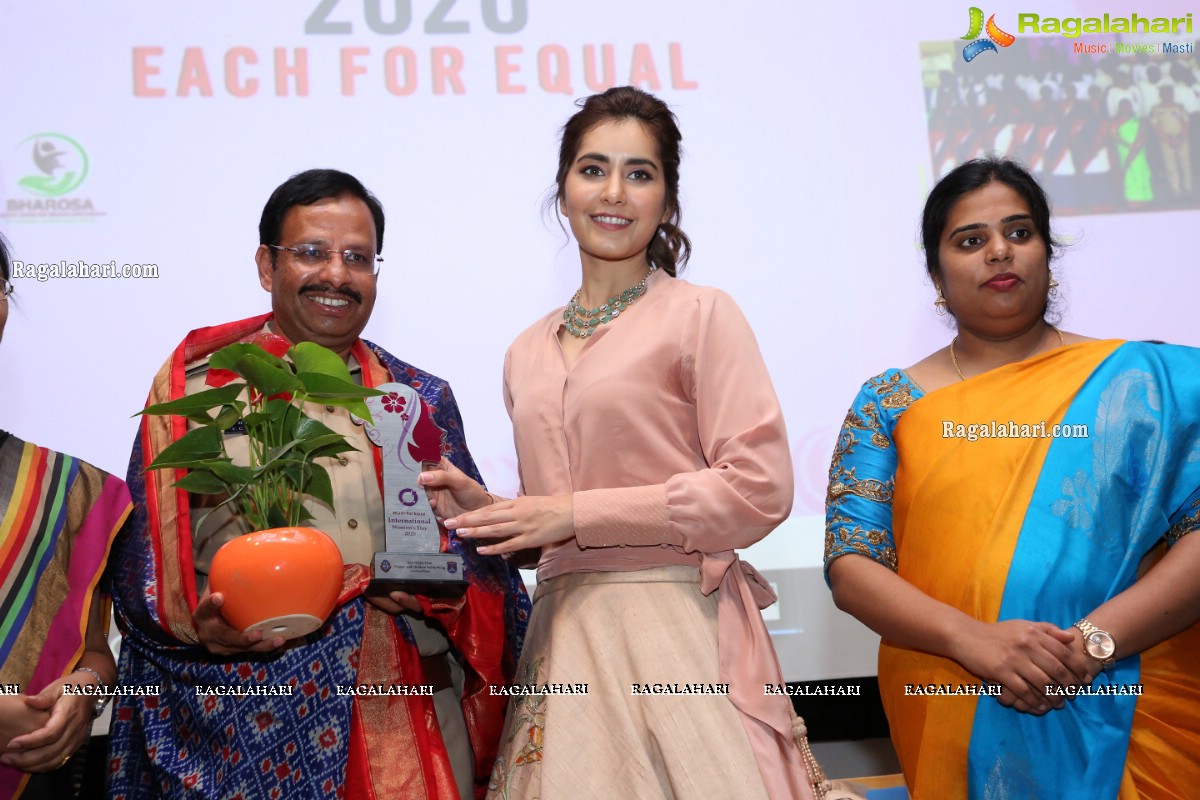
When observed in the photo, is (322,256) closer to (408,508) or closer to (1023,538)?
(408,508)

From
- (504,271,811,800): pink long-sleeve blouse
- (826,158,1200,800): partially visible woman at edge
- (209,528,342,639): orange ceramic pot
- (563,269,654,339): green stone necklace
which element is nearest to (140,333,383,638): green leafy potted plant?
(209,528,342,639): orange ceramic pot

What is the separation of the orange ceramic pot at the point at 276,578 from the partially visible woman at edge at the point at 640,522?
0.23 m

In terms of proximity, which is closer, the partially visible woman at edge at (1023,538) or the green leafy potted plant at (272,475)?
the green leafy potted plant at (272,475)

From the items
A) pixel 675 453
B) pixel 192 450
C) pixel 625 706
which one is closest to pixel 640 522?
pixel 675 453

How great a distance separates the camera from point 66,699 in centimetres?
194

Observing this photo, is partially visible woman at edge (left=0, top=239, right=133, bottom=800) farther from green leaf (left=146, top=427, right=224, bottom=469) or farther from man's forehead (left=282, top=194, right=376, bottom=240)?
man's forehead (left=282, top=194, right=376, bottom=240)

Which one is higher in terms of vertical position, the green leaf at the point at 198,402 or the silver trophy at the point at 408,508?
the green leaf at the point at 198,402

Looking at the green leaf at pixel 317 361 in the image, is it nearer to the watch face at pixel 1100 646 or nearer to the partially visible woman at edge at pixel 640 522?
the partially visible woman at edge at pixel 640 522

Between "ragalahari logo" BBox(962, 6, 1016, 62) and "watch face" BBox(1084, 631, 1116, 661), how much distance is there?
176cm

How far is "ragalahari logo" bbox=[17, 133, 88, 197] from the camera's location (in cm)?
291

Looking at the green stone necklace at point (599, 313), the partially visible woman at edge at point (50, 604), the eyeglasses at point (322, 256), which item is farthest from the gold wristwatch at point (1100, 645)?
the partially visible woman at edge at point (50, 604)

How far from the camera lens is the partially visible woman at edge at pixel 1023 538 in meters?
1.98

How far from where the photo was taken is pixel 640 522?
185 cm

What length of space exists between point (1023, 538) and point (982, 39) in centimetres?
163
